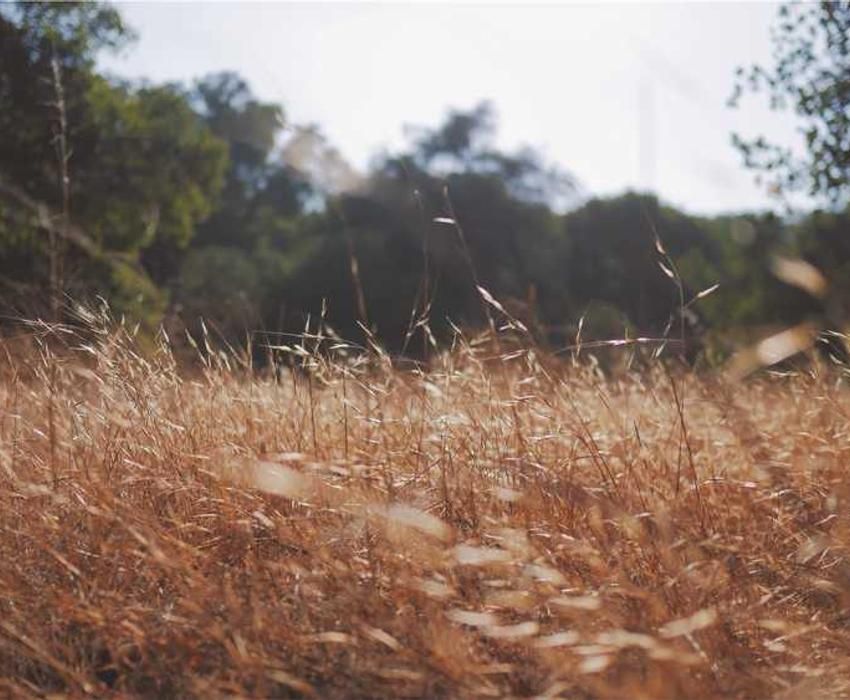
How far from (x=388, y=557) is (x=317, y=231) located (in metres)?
30.6

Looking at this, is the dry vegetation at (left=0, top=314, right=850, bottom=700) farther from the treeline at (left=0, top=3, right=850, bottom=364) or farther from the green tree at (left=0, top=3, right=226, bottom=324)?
the green tree at (left=0, top=3, right=226, bottom=324)

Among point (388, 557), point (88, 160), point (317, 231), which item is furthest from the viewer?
point (317, 231)

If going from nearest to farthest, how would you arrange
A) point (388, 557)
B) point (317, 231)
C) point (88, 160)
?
point (388, 557)
point (88, 160)
point (317, 231)

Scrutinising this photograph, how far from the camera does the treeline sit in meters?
11.4

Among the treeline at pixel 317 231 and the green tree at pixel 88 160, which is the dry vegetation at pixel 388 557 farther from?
the green tree at pixel 88 160

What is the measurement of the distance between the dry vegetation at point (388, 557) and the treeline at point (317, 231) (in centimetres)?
74

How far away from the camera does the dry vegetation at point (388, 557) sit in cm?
196

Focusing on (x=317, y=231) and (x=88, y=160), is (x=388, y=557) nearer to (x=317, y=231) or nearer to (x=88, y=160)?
(x=88, y=160)

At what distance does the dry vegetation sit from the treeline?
0.74 meters

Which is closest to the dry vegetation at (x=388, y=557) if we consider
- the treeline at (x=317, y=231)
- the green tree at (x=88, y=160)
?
the treeline at (x=317, y=231)

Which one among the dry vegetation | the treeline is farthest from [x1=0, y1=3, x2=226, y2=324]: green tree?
the dry vegetation

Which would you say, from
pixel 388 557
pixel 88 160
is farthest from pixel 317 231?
pixel 388 557

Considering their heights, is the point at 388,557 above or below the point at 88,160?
below

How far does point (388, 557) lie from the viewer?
2.24 metres
